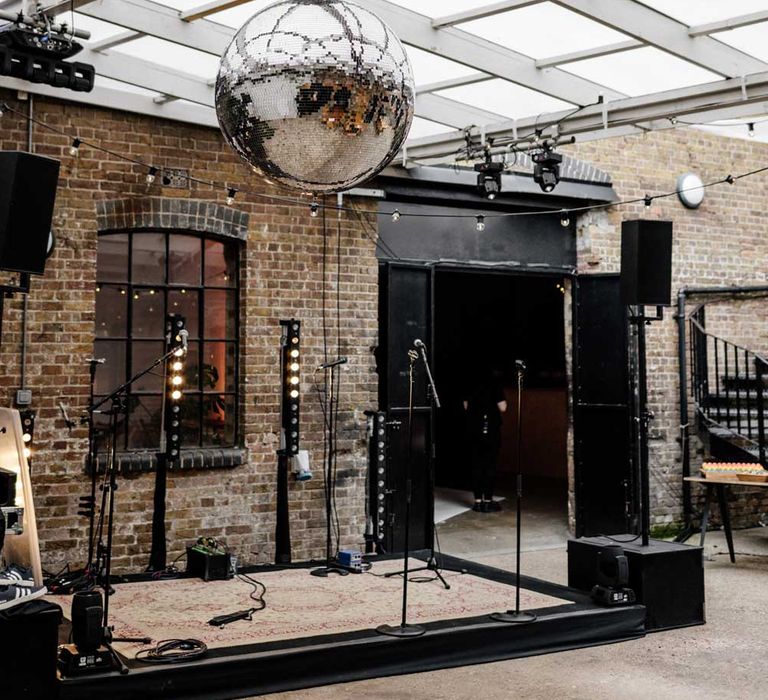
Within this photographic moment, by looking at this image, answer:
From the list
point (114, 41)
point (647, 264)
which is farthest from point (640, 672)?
point (114, 41)

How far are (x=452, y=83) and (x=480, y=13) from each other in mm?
910

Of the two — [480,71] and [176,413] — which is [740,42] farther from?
[176,413]

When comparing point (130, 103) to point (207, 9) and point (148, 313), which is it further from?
point (207, 9)

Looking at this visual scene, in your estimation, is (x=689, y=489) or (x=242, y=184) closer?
(x=242, y=184)

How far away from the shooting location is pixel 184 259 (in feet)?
22.2

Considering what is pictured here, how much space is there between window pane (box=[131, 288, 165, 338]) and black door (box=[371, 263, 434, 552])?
69.6 inches

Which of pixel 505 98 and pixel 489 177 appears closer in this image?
pixel 505 98

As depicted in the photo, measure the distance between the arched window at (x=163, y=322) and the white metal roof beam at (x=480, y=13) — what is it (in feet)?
8.09

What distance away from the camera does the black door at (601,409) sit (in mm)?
8148

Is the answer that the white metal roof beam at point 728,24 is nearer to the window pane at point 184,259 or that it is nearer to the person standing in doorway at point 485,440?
the window pane at point 184,259

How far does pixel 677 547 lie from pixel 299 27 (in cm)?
429

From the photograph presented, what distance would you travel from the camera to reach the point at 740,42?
5.20 meters

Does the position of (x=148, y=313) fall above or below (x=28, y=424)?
above

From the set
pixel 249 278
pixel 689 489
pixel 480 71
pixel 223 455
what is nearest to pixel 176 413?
pixel 223 455
